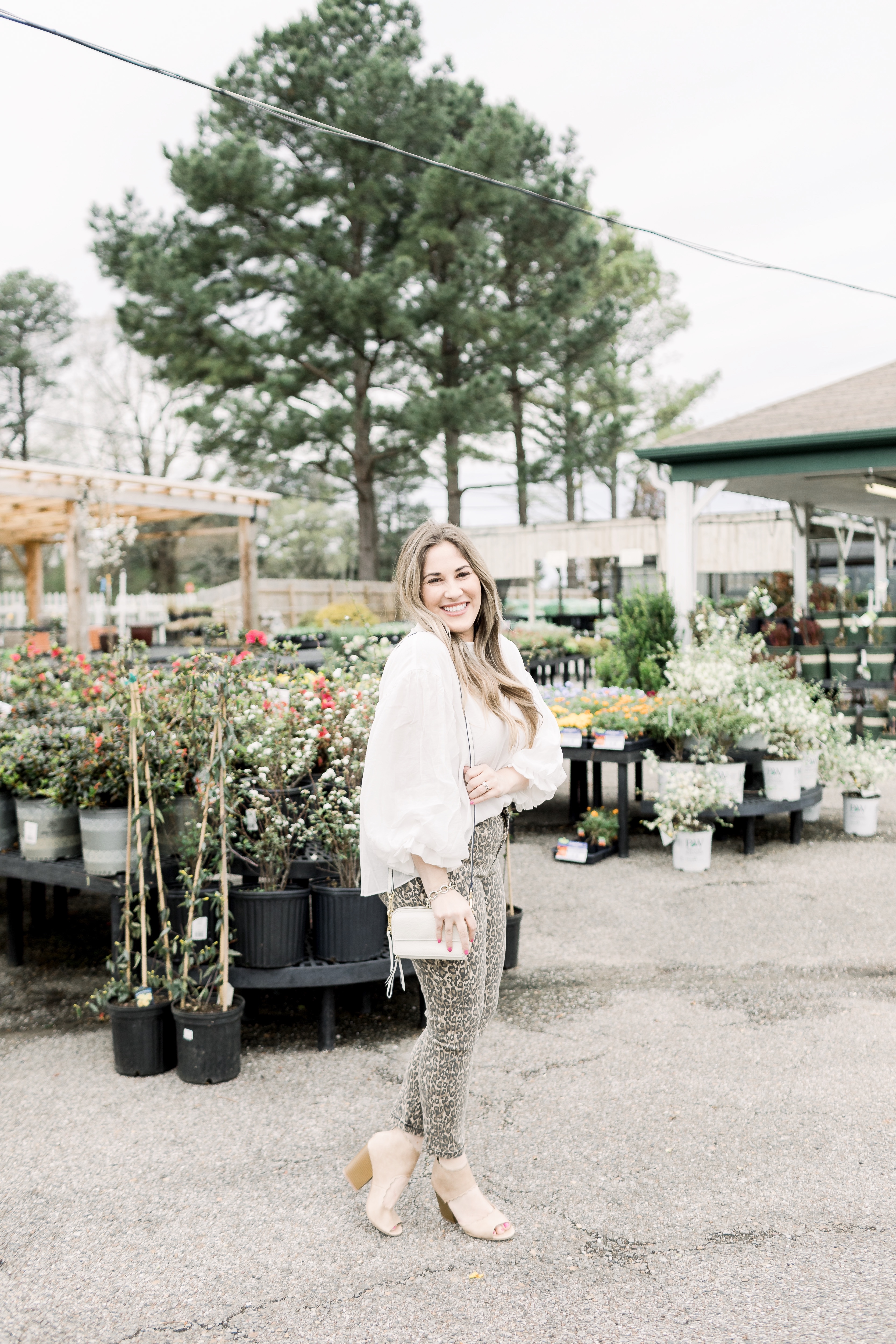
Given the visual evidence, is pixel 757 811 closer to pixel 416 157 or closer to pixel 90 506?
pixel 416 157

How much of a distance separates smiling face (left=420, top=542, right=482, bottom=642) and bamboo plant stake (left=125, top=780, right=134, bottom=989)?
1.63 m

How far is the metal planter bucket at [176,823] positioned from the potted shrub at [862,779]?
4.76 m

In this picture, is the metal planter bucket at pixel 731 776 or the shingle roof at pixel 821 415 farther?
the shingle roof at pixel 821 415

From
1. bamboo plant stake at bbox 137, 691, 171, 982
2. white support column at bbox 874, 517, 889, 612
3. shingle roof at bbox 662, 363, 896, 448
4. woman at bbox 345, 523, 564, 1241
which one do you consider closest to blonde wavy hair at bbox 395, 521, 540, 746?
woman at bbox 345, 523, 564, 1241

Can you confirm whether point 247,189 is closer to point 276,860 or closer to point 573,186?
point 573,186

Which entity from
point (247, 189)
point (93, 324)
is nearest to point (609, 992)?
point (247, 189)

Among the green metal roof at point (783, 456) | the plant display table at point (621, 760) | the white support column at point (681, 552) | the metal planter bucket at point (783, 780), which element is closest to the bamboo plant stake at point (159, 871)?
the plant display table at point (621, 760)

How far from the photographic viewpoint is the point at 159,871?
3352mm

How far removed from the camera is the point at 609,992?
396 centimetres

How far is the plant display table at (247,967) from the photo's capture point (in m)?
3.33

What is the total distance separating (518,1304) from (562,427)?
23.8 metres

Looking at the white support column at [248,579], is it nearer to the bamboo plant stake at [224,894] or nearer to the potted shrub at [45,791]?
the potted shrub at [45,791]

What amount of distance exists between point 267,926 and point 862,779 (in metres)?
4.83

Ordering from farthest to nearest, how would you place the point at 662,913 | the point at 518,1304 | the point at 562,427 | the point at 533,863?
1. the point at 562,427
2. the point at 533,863
3. the point at 662,913
4. the point at 518,1304
